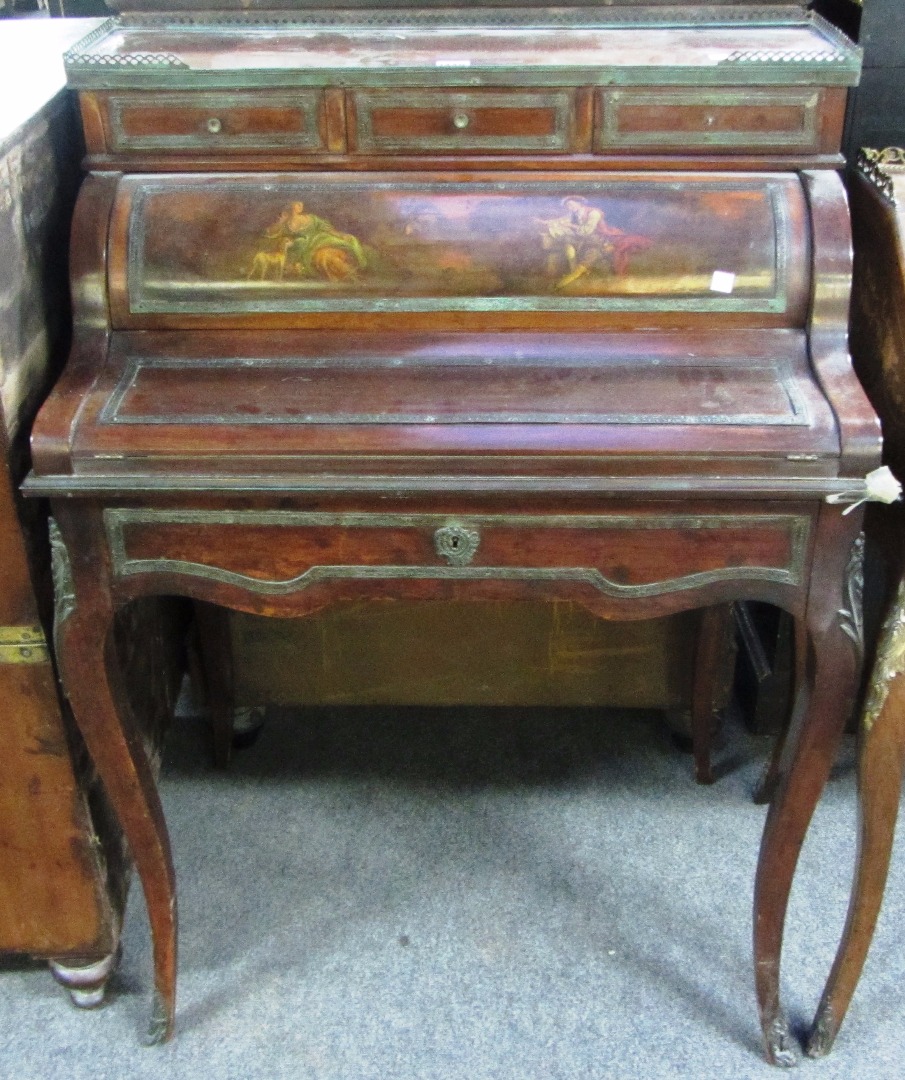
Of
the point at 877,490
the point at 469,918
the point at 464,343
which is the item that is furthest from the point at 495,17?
the point at 469,918

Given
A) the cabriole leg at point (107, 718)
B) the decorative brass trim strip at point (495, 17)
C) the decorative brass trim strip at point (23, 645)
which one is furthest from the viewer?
the decorative brass trim strip at point (495, 17)

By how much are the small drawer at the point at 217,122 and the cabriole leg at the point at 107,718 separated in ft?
1.60

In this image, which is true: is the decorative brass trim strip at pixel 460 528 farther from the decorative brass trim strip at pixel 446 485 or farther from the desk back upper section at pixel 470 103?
the desk back upper section at pixel 470 103

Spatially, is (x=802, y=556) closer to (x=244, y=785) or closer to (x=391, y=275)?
(x=391, y=275)

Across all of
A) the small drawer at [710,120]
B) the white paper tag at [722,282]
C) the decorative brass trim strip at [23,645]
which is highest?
the small drawer at [710,120]

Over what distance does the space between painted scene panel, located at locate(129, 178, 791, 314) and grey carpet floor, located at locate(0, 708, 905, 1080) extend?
1.00 m

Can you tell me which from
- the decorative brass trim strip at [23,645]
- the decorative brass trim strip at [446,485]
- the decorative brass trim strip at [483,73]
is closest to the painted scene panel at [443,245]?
the decorative brass trim strip at [483,73]

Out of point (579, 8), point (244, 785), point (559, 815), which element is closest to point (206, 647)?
point (244, 785)

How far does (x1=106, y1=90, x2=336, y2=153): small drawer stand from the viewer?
1443mm

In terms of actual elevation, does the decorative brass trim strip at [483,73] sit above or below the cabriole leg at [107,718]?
above

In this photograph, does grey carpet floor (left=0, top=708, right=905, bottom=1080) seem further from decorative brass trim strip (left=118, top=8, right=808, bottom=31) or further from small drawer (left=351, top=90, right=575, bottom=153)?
decorative brass trim strip (left=118, top=8, right=808, bottom=31)

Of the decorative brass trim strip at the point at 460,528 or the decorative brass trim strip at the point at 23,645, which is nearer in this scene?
the decorative brass trim strip at the point at 460,528

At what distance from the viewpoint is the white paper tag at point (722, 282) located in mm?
1430

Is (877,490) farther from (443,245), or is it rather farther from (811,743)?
(443,245)
